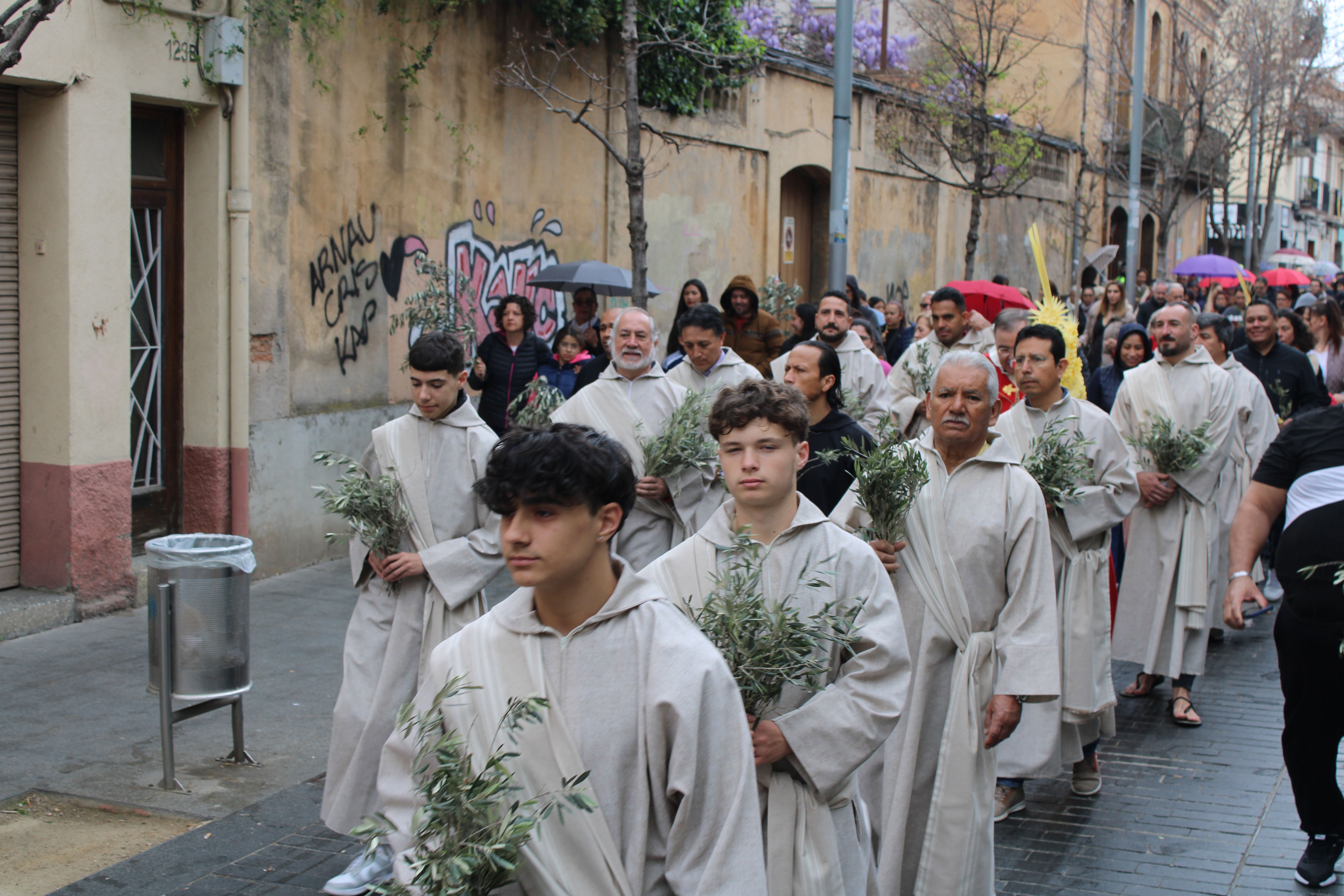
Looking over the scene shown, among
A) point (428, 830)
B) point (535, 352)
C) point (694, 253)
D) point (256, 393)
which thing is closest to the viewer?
point (428, 830)

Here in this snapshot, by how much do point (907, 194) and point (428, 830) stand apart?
21828mm

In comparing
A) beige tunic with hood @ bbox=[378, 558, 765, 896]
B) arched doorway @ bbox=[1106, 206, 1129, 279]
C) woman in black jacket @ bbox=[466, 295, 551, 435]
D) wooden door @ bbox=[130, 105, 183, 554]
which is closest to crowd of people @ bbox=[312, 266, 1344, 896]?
beige tunic with hood @ bbox=[378, 558, 765, 896]

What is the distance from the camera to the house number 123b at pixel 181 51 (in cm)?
920

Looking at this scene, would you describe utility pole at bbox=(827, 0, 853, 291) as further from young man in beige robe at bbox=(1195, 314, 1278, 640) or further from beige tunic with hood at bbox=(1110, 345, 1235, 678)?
beige tunic with hood at bbox=(1110, 345, 1235, 678)

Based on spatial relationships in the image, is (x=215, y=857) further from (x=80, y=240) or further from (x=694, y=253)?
(x=694, y=253)

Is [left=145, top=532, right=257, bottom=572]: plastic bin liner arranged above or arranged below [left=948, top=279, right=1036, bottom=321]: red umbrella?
below

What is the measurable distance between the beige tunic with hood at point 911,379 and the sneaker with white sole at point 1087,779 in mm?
2528

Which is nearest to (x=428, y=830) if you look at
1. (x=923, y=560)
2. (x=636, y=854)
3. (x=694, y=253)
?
(x=636, y=854)

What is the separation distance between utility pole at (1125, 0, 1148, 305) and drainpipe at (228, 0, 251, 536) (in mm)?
19244

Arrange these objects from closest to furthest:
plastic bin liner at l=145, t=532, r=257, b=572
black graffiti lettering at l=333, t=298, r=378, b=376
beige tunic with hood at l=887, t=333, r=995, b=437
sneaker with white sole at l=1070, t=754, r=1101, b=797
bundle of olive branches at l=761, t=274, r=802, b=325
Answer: plastic bin liner at l=145, t=532, r=257, b=572 < sneaker with white sole at l=1070, t=754, r=1101, b=797 < beige tunic with hood at l=887, t=333, r=995, b=437 < black graffiti lettering at l=333, t=298, r=378, b=376 < bundle of olive branches at l=761, t=274, r=802, b=325

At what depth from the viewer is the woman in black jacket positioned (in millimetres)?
10703

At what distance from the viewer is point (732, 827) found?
2611 millimetres

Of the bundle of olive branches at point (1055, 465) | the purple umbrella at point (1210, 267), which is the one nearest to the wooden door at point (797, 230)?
the purple umbrella at point (1210, 267)

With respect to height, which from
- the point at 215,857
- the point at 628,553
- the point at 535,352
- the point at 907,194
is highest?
the point at 907,194
